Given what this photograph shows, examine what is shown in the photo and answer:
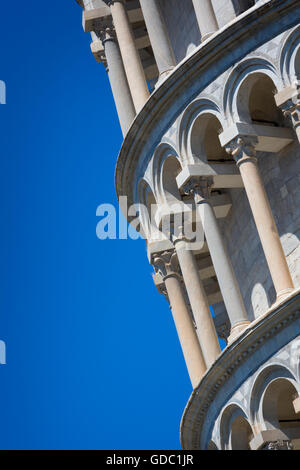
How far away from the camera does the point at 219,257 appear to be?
25.4 m

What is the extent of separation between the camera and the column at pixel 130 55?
28766 millimetres

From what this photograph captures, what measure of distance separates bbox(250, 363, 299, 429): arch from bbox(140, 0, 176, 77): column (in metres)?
7.46

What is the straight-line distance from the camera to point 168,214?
27141 millimetres

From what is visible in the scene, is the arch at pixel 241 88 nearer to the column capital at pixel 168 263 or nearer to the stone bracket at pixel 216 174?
the stone bracket at pixel 216 174

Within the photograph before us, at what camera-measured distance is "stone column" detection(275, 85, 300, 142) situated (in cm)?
2430

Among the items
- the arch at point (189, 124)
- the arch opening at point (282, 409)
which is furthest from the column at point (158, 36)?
the arch opening at point (282, 409)

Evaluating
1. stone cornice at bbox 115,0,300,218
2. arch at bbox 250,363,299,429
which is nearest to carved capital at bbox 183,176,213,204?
stone cornice at bbox 115,0,300,218

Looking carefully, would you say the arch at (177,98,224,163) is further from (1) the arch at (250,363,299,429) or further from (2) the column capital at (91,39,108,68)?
(2) the column capital at (91,39,108,68)

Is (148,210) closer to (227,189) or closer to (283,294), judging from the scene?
(227,189)

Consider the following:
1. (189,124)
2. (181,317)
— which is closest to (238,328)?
(181,317)

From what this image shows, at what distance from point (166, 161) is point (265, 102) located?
2405mm

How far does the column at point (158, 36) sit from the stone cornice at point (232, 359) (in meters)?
6.91
